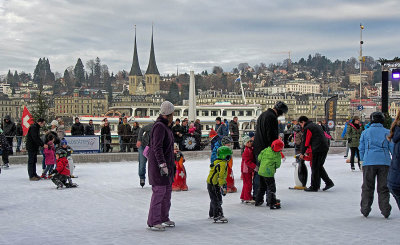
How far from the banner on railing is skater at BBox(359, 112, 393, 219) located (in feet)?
45.2

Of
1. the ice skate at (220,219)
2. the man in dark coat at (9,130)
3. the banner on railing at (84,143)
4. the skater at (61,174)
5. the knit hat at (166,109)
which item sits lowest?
the ice skate at (220,219)

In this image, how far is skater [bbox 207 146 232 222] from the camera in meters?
7.68

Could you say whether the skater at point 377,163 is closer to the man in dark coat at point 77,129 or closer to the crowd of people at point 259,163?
the crowd of people at point 259,163

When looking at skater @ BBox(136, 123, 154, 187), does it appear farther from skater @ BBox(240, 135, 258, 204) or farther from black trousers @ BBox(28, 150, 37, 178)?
black trousers @ BBox(28, 150, 37, 178)

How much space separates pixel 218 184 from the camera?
7.85 m

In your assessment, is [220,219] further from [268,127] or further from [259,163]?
[268,127]

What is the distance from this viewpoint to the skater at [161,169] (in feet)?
23.5

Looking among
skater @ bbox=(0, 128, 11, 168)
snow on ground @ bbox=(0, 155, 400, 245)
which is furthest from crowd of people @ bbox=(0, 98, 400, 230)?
skater @ bbox=(0, 128, 11, 168)

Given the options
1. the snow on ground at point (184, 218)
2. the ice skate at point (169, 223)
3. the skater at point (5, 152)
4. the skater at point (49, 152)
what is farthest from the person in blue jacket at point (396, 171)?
the skater at point (5, 152)

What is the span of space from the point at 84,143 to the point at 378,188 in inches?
553

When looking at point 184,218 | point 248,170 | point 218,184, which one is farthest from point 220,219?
point 248,170

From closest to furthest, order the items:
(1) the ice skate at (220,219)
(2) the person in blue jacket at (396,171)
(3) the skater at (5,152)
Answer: (2) the person in blue jacket at (396,171)
(1) the ice skate at (220,219)
(3) the skater at (5,152)

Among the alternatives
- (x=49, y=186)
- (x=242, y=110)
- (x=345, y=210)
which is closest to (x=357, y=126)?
(x=345, y=210)

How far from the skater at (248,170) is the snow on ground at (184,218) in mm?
207
